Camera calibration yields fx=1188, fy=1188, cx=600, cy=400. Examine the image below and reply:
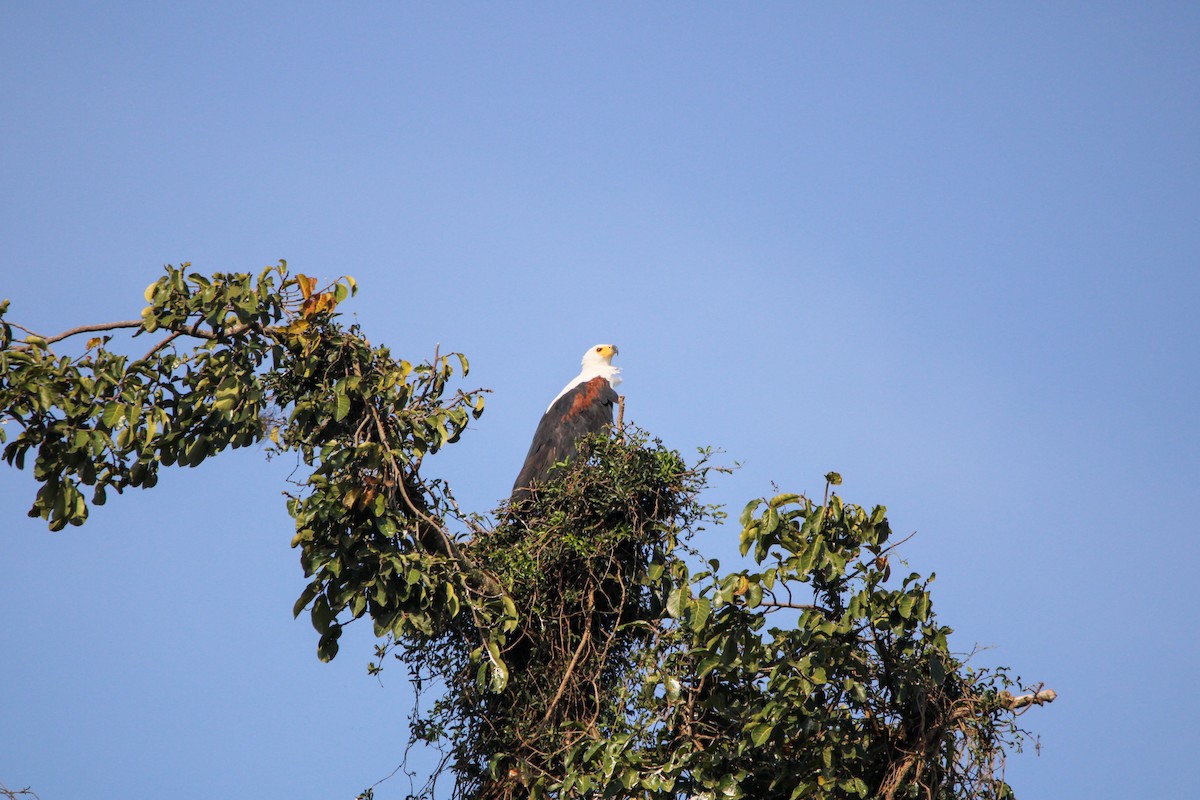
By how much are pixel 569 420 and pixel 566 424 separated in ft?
0.17

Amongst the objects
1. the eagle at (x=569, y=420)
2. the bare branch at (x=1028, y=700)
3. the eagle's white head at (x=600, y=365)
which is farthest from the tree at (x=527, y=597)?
the eagle's white head at (x=600, y=365)

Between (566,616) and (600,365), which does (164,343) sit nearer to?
(566,616)

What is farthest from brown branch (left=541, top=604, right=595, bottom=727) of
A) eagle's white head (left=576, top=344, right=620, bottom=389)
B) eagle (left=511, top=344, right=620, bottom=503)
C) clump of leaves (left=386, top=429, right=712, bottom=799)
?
eagle's white head (left=576, top=344, right=620, bottom=389)

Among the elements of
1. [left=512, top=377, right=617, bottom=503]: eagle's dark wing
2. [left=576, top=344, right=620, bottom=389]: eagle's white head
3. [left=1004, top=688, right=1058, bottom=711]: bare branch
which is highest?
[left=576, top=344, right=620, bottom=389]: eagle's white head

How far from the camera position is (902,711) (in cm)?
466

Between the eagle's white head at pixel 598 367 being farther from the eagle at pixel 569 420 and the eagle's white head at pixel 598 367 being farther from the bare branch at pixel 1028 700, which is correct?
the bare branch at pixel 1028 700

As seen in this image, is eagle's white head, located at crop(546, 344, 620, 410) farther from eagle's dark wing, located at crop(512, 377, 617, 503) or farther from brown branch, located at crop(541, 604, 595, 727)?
brown branch, located at crop(541, 604, 595, 727)

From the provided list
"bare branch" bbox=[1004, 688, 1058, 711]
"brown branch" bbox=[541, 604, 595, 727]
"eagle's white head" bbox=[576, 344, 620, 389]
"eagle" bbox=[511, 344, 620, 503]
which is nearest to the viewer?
"bare branch" bbox=[1004, 688, 1058, 711]

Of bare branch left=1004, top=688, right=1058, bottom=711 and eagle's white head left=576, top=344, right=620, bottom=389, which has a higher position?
eagle's white head left=576, top=344, right=620, bottom=389

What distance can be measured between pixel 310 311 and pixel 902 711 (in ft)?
9.86

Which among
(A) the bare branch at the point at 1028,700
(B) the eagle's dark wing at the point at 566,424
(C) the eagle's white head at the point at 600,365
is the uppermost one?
(C) the eagle's white head at the point at 600,365

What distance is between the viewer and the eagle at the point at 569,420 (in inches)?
323

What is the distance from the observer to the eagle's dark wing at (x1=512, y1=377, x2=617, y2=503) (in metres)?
8.22

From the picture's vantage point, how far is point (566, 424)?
867 cm
